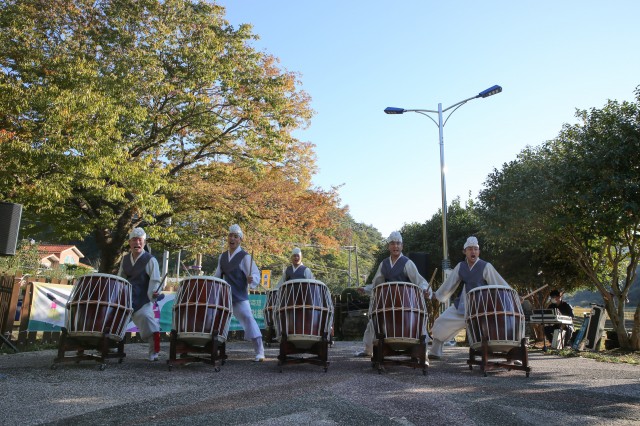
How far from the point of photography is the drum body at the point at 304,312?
6.62 meters

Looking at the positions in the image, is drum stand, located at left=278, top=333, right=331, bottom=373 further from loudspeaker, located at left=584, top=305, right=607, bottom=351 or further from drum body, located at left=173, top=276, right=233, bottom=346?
loudspeaker, located at left=584, top=305, right=607, bottom=351

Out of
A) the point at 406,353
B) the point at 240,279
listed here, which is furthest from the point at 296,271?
the point at 406,353

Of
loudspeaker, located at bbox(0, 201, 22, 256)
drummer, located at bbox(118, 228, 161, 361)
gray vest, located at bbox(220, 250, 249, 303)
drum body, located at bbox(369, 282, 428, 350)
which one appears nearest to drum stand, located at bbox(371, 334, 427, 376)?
drum body, located at bbox(369, 282, 428, 350)

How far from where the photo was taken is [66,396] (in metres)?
4.62

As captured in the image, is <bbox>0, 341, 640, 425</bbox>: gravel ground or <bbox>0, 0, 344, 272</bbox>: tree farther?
<bbox>0, 0, 344, 272</bbox>: tree

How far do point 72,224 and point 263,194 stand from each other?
6.15m

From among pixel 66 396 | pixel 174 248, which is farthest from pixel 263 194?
pixel 66 396

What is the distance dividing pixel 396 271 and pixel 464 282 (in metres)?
1.03

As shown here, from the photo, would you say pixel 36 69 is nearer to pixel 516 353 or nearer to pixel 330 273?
pixel 516 353

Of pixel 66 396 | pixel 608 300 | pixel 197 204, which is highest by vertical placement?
pixel 197 204

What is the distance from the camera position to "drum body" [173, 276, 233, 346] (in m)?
6.53

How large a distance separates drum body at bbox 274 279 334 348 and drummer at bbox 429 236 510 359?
1.89m

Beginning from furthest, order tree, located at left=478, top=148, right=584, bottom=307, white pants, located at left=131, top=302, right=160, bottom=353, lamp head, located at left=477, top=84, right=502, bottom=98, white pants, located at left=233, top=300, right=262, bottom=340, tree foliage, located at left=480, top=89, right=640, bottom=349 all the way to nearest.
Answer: lamp head, located at left=477, top=84, right=502, bottom=98, tree, located at left=478, top=148, right=584, bottom=307, tree foliage, located at left=480, top=89, right=640, bottom=349, white pants, located at left=233, top=300, right=262, bottom=340, white pants, located at left=131, top=302, right=160, bottom=353

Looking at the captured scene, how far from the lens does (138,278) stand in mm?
7355
